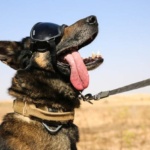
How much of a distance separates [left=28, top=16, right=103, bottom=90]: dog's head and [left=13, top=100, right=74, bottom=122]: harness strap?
0.42 metres

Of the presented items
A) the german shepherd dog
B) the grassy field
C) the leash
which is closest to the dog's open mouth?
the german shepherd dog

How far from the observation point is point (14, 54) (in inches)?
249

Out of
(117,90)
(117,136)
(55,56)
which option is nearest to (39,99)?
(55,56)

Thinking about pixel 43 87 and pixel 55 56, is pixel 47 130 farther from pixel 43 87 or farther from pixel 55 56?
pixel 55 56

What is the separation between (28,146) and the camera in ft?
18.3

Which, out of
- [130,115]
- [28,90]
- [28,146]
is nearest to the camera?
[28,146]

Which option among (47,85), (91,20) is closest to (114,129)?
(91,20)

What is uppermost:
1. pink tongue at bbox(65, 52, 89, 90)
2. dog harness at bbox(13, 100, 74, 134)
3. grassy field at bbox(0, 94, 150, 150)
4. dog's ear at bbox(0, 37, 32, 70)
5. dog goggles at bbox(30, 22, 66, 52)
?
dog goggles at bbox(30, 22, 66, 52)

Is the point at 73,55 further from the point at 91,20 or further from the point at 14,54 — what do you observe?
the point at 14,54

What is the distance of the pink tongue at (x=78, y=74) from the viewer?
19.9 feet

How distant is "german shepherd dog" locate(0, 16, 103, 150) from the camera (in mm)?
5758

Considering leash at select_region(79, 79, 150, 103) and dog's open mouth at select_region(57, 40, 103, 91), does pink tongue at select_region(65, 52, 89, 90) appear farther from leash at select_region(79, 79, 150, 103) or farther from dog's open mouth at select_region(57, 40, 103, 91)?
leash at select_region(79, 79, 150, 103)

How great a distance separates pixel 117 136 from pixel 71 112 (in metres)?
10.4

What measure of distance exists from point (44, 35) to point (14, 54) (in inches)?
19.8
